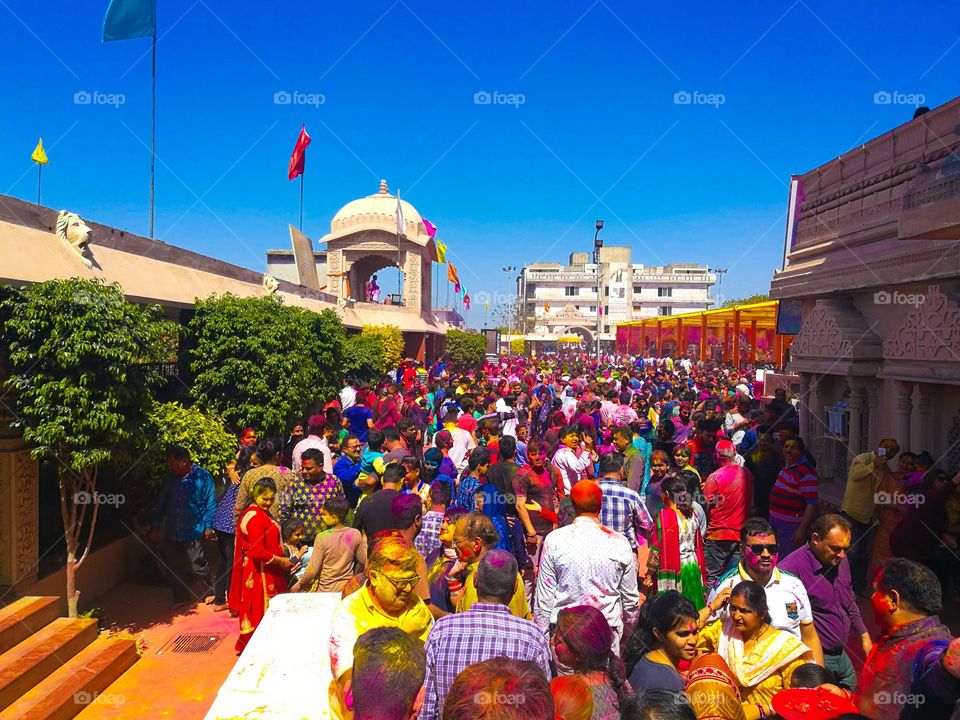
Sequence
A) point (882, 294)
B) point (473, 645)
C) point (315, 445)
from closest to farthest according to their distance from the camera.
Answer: point (473, 645), point (315, 445), point (882, 294)

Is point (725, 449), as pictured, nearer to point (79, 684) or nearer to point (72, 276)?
point (79, 684)

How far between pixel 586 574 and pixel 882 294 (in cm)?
684

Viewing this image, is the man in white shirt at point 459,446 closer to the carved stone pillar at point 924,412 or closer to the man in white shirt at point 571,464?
the man in white shirt at point 571,464

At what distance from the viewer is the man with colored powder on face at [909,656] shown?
8.04 ft

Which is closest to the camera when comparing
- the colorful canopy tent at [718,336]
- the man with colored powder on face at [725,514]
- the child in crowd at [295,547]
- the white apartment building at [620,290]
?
the child in crowd at [295,547]

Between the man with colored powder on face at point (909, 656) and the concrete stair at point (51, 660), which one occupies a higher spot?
the man with colored powder on face at point (909, 656)

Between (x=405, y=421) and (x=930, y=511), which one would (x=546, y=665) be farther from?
(x=405, y=421)

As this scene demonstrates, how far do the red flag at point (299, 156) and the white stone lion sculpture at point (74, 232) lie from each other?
13536mm

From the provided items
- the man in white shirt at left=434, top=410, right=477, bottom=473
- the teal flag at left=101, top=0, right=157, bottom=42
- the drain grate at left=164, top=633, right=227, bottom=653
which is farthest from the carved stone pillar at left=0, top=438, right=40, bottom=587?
the teal flag at left=101, top=0, right=157, bottom=42

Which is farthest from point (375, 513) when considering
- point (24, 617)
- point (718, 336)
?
point (718, 336)

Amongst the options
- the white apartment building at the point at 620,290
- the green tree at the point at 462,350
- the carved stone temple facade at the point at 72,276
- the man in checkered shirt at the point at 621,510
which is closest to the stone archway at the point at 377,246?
the green tree at the point at 462,350

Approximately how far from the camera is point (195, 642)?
5742 millimetres

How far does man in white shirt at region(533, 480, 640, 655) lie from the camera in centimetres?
376

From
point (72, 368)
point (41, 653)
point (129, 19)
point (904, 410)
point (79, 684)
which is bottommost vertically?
point (79, 684)
